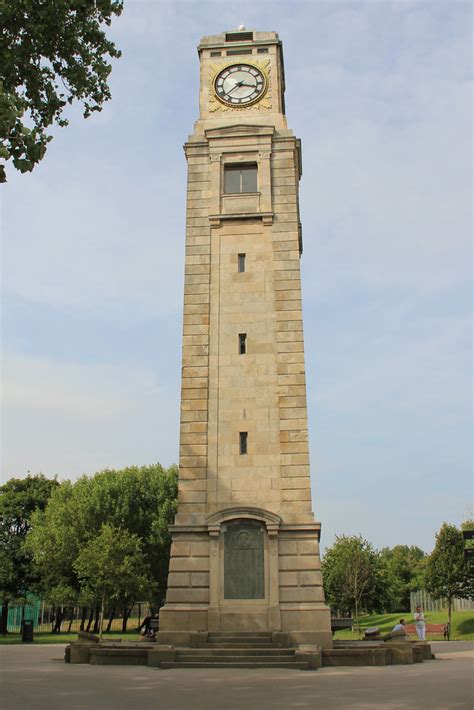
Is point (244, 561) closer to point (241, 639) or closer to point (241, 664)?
point (241, 639)

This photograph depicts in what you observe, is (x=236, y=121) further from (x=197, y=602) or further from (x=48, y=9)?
(x=197, y=602)

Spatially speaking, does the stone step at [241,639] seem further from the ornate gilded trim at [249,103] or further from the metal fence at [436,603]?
the metal fence at [436,603]

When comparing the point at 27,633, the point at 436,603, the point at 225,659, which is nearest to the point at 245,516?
the point at 225,659

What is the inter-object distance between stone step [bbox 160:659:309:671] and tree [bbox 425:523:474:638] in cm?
2860

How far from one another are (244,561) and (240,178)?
639 inches

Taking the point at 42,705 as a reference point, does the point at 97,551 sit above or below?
above

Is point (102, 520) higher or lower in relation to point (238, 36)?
lower

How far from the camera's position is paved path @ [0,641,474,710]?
12586 mm

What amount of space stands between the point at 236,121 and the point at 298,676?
2315 cm

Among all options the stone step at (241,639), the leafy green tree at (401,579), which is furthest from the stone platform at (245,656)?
the leafy green tree at (401,579)

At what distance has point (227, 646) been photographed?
22109mm

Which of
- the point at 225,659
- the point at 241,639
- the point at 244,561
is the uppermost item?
the point at 244,561

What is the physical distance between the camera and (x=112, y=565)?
44.0 meters

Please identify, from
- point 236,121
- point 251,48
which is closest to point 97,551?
point 236,121
